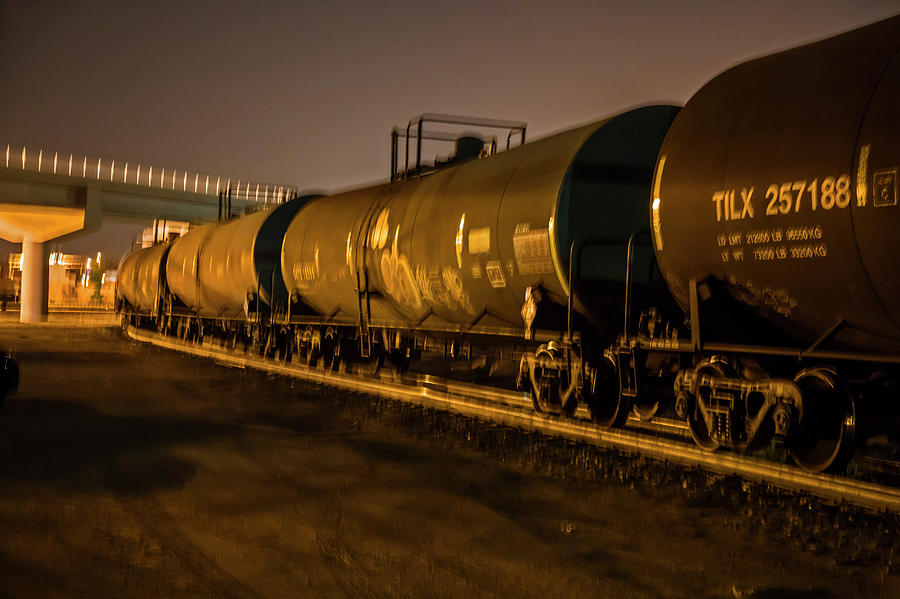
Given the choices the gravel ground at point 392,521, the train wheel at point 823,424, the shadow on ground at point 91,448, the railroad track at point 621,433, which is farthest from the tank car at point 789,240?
the shadow on ground at point 91,448

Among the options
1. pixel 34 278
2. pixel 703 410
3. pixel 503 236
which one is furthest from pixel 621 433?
pixel 34 278

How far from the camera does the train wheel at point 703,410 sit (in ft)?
26.1

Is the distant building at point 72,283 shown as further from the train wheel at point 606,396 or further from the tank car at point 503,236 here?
the train wheel at point 606,396

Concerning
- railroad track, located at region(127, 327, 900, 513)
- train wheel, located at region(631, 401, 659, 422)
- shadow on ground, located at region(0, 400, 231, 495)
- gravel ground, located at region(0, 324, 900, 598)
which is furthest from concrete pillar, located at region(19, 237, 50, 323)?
train wheel, located at region(631, 401, 659, 422)

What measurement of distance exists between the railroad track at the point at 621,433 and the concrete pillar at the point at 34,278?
4886 cm

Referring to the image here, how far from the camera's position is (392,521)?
6500 millimetres

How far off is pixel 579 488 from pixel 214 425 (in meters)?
5.56

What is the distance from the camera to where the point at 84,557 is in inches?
217

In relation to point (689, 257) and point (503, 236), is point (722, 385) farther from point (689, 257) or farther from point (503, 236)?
point (503, 236)

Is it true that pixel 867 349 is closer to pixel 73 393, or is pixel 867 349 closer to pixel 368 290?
pixel 368 290

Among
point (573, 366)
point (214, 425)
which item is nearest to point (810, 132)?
point (573, 366)

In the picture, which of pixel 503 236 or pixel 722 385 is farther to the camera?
pixel 503 236

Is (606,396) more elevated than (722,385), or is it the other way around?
(722,385)

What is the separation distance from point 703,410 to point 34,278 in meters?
61.1
